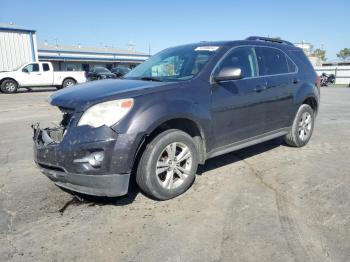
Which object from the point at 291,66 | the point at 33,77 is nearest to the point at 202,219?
the point at 291,66

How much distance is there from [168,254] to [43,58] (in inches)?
1769

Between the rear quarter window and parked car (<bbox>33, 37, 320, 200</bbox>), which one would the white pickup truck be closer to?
parked car (<bbox>33, 37, 320, 200</bbox>)

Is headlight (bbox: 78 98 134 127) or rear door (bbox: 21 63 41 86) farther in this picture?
rear door (bbox: 21 63 41 86)

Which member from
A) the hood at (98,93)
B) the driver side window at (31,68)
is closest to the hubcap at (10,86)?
the driver side window at (31,68)

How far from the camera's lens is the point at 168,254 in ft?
9.39

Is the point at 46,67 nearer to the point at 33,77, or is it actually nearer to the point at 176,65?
the point at 33,77

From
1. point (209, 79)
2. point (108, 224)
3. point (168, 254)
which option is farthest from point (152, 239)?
point (209, 79)

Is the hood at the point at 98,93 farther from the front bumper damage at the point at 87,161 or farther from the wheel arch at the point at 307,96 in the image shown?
the wheel arch at the point at 307,96

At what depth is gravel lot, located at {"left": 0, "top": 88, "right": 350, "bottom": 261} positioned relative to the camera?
2.89 m

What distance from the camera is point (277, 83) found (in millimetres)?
5312

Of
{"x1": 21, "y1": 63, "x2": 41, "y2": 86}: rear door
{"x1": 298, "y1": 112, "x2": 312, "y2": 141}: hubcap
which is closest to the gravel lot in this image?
{"x1": 298, "y1": 112, "x2": 312, "y2": 141}: hubcap

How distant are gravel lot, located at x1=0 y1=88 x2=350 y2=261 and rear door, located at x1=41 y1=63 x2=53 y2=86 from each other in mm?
18330

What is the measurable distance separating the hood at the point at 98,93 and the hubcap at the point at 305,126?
10.4ft

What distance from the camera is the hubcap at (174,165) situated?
152 inches
